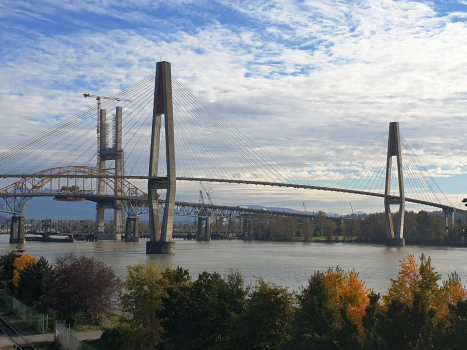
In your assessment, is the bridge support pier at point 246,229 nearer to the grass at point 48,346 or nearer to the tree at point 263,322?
the grass at point 48,346

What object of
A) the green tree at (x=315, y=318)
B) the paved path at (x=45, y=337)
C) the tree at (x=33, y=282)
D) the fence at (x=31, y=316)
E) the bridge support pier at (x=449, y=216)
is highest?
the bridge support pier at (x=449, y=216)

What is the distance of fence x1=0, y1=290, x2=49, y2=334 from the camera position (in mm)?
19031

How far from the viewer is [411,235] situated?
265ft

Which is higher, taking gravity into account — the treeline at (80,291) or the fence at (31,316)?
the treeline at (80,291)

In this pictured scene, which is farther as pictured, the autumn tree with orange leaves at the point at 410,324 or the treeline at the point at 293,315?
the treeline at the point at 293,315

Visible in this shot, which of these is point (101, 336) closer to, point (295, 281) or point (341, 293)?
point (341, 293)

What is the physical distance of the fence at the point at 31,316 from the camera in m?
→ 19.0

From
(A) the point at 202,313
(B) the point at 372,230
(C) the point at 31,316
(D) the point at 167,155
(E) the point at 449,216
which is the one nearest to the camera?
(A) the point at 202,313

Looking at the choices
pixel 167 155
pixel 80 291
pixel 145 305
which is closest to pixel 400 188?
pixel 167 155

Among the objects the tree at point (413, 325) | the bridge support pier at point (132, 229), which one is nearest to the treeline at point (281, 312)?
the tree at point (413, 325)

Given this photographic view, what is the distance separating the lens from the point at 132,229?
10469 cm

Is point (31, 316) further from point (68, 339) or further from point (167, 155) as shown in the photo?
point (167, 155)

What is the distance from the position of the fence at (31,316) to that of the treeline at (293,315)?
2859 millimetres

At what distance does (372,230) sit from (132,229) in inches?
1713
